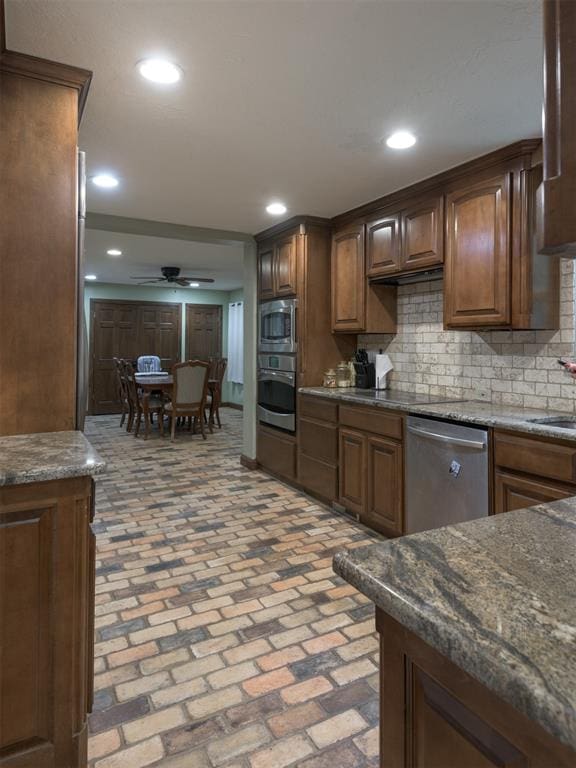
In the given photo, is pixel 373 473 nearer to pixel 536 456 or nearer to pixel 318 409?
pixel 318 409

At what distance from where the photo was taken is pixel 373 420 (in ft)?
10.4

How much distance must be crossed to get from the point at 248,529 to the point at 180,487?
1240 millimetres

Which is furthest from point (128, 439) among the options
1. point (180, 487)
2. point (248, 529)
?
point (248, 529)

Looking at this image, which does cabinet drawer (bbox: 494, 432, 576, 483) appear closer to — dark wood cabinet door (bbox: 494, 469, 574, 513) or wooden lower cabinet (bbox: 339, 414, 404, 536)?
dark wood cabinet door (bbox: 494, 469, 574, 513)

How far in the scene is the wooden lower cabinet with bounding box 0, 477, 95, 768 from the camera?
4.19 ft

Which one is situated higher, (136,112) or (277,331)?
(136,112)

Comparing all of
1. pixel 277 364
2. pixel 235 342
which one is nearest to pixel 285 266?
pixel 277 364

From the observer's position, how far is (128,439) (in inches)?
255

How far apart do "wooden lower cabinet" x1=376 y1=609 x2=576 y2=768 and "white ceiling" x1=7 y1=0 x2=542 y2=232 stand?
6.07 ft

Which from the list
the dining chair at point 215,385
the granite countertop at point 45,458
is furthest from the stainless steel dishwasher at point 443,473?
the dining chair at point 215,385

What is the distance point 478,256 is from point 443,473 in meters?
1.26

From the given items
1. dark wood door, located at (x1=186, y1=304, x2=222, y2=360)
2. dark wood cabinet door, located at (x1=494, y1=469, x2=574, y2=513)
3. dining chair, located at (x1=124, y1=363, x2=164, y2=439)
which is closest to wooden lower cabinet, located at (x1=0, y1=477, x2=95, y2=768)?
dark wood cabinet door, located at (x1=494, y1=469, x2=574, y2=513)

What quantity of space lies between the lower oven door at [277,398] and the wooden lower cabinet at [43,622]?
2.84m

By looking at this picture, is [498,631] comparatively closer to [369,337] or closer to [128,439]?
[369,337]
